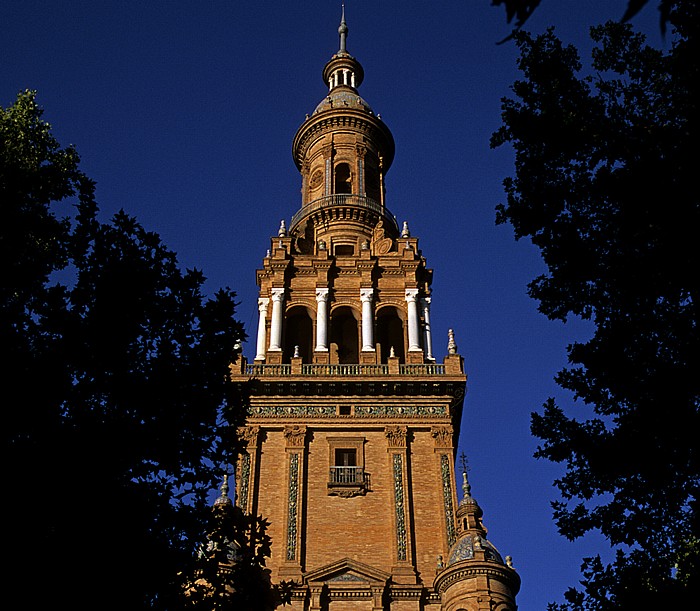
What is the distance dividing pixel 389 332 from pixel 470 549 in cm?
1292

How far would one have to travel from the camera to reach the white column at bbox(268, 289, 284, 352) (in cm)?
3488

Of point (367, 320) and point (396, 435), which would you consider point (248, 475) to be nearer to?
point (396, 435)

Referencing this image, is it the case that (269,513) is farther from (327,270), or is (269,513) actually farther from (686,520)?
(686,520)

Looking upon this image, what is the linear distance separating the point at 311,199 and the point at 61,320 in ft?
101

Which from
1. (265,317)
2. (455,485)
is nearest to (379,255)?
(265,317)

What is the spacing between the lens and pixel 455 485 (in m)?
30.5

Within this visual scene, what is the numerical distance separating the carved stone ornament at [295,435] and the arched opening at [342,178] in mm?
15614

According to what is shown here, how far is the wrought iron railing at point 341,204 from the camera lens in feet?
136

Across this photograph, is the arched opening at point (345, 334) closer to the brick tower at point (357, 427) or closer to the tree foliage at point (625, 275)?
the brick tower at point (357, 427)

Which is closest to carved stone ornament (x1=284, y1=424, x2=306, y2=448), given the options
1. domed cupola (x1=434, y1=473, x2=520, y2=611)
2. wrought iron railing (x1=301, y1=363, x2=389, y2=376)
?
wrought iron railing (x1=301, y1=363, x2=389, y2=376)

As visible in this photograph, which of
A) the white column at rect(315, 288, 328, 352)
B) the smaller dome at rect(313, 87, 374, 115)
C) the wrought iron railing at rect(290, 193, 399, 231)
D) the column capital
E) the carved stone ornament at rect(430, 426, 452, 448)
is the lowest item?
the carved stone ornament at rect(430, 426, 452, 448)

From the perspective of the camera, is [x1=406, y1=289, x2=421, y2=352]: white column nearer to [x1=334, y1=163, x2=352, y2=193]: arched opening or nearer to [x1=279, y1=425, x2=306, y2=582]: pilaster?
[x1=279, y1=425, x2=306, y2=582]: pilaster

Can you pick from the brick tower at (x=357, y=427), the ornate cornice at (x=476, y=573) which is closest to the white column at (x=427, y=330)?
→ the brick tower at (x=357, y=427)

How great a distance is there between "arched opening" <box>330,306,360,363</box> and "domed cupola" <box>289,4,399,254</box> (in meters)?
3.31
